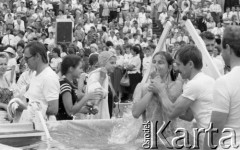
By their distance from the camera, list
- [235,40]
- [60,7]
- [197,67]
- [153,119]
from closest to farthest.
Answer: [235,40]
[197,67]
[153,119]
[60,7]

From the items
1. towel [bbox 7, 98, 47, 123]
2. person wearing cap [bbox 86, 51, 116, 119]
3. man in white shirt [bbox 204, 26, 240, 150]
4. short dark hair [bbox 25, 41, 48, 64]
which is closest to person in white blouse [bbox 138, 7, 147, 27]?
person wearing cap [bbox 86, 51, 116, 119]

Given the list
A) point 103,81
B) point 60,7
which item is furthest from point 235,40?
point 60,7

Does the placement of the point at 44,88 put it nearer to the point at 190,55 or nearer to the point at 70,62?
the point at 70,62

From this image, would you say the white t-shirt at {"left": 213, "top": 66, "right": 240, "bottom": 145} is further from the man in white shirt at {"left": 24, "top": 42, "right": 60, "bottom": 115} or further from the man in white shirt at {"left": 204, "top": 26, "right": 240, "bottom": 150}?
the man in white shirt at {"left": 24, "top": 42, "right": 60, "bottom": 115}

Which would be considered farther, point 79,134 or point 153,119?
point 79,134

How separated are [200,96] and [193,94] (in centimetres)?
8

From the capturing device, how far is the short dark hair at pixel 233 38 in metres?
4.45

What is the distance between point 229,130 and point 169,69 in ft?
6.40

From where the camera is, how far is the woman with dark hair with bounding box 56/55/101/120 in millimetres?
7762

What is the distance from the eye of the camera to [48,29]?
89.2ft

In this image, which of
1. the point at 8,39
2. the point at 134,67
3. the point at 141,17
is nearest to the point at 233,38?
the point at 134,67

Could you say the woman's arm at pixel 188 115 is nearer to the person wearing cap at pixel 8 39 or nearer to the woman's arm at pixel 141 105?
the woman's arm at pixel 141 105

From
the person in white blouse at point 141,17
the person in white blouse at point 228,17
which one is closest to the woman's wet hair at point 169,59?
the person in white blouse at point 141,17

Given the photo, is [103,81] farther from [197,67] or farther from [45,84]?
[197,67]
